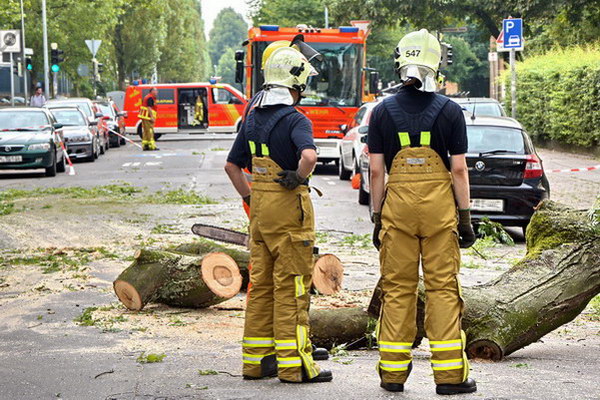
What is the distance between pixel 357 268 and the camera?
11.4m

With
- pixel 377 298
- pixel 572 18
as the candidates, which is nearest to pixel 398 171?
pixel 377 298

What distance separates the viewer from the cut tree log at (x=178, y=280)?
8.57 m

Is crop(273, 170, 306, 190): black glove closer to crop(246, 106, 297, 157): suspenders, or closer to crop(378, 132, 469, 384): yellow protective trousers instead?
crop(246, 106, 297, 157): suspenders

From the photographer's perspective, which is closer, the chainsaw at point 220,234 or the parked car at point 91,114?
the chainsaw at point 220,234

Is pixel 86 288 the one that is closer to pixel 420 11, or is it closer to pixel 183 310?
pixel 183 310

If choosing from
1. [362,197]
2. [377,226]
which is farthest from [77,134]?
[377,226]

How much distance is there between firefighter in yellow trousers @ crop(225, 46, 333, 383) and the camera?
6.12m

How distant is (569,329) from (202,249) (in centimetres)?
313

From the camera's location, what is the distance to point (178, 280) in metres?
8.72

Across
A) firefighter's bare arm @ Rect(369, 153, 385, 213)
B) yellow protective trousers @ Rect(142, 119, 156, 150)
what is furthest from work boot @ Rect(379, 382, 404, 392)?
yellow protective trousers @ Rect(142, 119, 156, 150)

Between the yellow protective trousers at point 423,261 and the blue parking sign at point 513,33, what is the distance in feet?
63.7

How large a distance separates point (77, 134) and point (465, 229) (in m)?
26.8

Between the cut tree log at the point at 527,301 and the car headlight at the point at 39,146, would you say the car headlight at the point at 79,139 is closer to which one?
the car headlight at the point at 39,146

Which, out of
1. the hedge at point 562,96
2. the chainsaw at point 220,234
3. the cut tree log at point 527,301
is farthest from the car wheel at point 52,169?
the cut tree log at point 527,301
